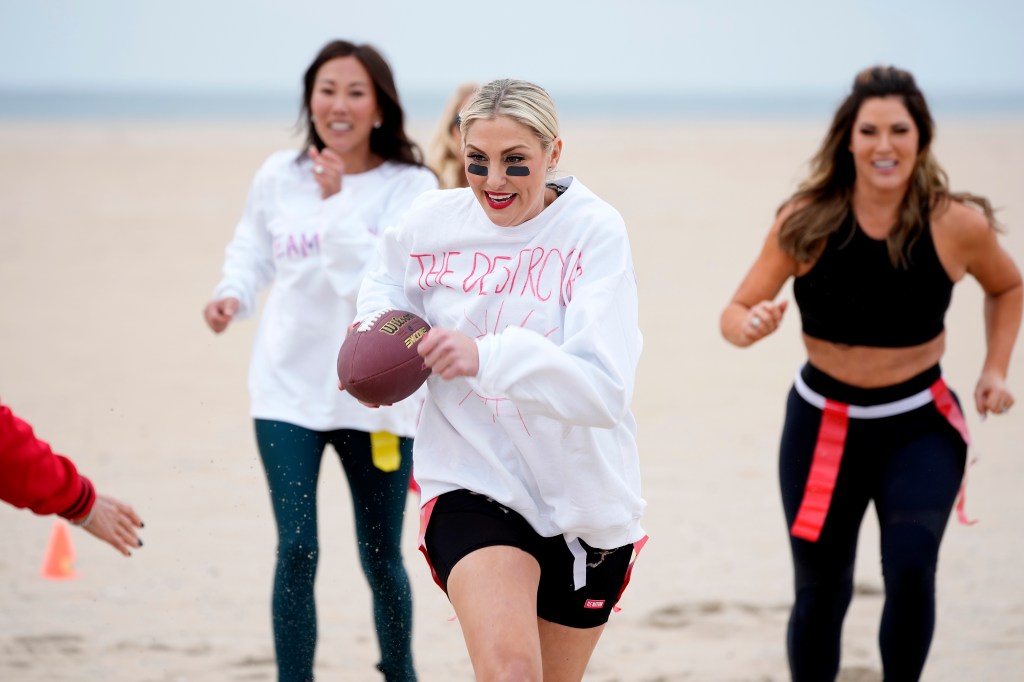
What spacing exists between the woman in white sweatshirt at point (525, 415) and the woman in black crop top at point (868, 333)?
1187 millimetres

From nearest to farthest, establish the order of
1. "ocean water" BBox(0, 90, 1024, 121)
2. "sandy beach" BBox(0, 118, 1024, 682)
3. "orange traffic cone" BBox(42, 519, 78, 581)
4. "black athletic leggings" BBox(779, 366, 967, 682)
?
"black athletic leggings" BBox(779, 366, 967, 682)
"sandy beach" BBox(0, 118, 1024, 682)
"orange traffic cone" BBox(42, 519, 78, 581)
"ocean water" BBox(0, 90, 1024, 121)

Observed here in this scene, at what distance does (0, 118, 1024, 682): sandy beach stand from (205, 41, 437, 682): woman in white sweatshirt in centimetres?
96

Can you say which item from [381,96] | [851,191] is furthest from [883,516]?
[381,96]

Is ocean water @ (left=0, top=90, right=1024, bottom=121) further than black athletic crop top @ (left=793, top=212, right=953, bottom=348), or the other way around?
ocean water @ (left=0, top=90, right=1024, bottom=121)

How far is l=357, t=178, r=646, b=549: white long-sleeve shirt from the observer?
3.29m

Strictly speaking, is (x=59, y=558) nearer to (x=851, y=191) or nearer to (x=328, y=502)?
(x=328, y=502)

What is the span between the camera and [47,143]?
128 ft

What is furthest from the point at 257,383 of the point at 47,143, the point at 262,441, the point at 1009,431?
the point at 47,143

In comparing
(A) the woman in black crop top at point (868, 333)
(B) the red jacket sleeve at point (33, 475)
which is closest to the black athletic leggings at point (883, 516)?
(A) the woman in black crop top at point (868, 333)

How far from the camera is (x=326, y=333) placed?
4840mm

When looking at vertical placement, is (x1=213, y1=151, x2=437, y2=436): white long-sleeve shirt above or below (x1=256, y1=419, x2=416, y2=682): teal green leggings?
above

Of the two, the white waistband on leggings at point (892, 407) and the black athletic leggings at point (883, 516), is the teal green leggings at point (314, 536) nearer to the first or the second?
the black athletic leggings at point (883, 516)

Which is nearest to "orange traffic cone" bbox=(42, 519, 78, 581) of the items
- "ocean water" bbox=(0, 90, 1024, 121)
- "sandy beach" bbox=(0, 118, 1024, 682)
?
"sandy beach" bbox=(0, 118, 1024, 682)

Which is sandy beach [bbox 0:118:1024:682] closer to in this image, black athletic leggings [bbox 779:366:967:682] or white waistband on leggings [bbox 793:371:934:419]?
black athletic leggings [bbox 779:366:967:682]
